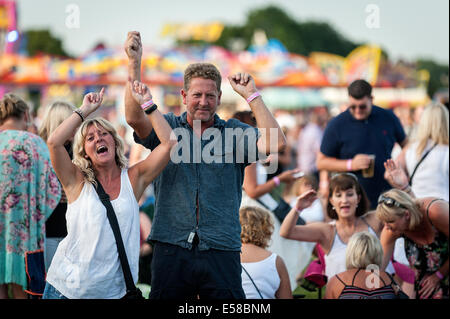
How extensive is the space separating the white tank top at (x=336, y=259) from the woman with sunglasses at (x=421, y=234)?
246mm

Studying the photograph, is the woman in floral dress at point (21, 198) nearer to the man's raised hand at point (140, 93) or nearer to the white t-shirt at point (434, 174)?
the man's raised hand at point (140, 93)

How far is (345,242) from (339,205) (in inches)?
12.1

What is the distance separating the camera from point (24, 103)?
4789 mm

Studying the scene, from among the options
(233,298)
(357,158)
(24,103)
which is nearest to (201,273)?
(233,298)

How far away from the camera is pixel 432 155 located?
5820mm

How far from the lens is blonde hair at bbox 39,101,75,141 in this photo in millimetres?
4633

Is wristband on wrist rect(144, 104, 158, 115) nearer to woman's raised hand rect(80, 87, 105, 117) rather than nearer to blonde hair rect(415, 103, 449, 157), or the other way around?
woman's raised hand rect(80, 87, 105, 117)

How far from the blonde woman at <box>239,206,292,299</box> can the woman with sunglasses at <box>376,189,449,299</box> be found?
2.85ft

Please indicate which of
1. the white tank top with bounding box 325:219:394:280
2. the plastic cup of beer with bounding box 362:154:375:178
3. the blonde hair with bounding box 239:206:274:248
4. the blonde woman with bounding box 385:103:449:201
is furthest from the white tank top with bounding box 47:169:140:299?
the blonde woman with bounding box 385:103:449:201

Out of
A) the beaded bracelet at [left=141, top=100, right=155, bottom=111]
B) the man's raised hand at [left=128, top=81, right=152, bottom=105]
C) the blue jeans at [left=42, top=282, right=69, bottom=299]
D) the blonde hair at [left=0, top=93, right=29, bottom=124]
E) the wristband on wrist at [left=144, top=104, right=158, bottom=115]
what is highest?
the blonde hair at [left=0, top=93, right=29, bottom=124]

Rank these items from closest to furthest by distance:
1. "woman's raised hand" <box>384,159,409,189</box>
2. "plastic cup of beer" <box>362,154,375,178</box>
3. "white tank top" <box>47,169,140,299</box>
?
"white tank top" <box>47,169,140,299</box> → "woman's raised hand" <box>384,159,409,189</box> → "plastic cup of beer" <box>362,154,375,178</box>

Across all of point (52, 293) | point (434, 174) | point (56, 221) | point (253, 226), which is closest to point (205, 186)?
point (52, 293)

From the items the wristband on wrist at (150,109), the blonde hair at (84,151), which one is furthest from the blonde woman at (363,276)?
the wristband on wrist at (150,109)

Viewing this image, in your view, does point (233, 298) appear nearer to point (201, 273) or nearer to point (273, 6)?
point (201, 273)
